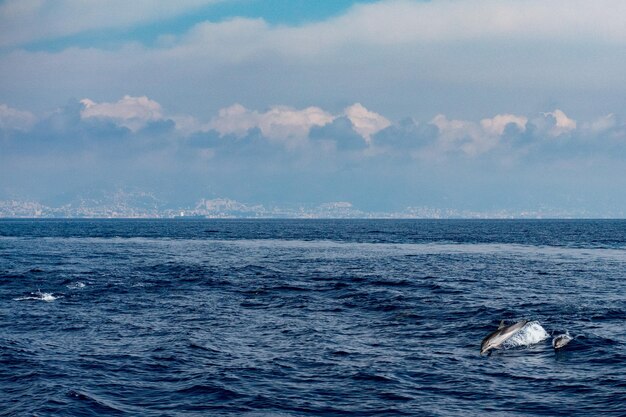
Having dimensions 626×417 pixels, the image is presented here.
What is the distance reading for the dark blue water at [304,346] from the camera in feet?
74.6

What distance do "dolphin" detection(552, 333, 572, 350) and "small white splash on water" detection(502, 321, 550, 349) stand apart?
0.96m

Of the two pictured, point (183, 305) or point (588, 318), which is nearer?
point (588, 318)

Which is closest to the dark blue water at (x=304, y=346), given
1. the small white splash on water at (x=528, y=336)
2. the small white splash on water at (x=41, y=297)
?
the small white splash on water at (x=41, y=297)

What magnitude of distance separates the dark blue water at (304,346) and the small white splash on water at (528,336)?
713 mm

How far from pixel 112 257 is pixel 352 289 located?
50.1 m

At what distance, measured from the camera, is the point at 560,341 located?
3095 centimetres

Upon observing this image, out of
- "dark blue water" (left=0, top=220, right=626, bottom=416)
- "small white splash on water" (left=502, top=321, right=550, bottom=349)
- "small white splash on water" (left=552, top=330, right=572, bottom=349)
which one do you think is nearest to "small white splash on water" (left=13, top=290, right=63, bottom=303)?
"dark blue water" (left=0, top=220, right=626, bottom=416)

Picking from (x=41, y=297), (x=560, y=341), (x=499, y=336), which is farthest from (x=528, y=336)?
(x=41, y=297)

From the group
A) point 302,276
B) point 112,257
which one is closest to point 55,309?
point 302,276

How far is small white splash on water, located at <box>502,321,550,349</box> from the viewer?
30969mm

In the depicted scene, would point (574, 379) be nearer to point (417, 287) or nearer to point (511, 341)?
point (511, 341)

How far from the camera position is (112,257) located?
91625mm

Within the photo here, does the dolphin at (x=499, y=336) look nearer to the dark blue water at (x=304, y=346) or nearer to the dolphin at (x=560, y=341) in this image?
the dark blue water at (x=304, y=346)

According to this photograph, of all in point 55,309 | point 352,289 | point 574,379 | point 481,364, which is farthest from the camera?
point 352,289
